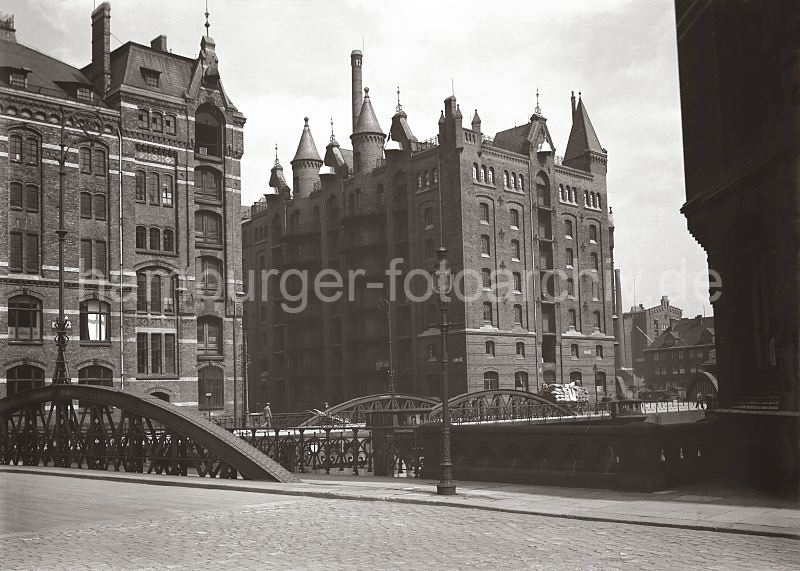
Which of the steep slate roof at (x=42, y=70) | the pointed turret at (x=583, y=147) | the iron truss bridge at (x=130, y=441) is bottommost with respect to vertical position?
the iron truss bridge at (x=130, y=441)

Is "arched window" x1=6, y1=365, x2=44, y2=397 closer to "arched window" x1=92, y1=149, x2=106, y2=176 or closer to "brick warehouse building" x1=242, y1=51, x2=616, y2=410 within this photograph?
"arched window" x1=92, y1=149, x2=106, y2=176

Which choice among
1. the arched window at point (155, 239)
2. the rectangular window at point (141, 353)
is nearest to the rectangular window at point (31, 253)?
the arched window at point (155, 239)

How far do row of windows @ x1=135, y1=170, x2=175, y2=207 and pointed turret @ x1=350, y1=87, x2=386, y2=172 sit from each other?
21865 millimetres

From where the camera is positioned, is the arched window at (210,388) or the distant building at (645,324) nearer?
the arched window at (210,388)

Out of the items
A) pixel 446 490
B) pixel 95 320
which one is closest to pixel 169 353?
pixel 95 320

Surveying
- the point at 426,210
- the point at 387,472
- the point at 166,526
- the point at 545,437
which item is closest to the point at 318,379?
the point at 426,210

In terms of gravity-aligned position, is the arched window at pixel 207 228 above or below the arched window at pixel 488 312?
above

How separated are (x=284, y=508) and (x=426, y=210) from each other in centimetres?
4767

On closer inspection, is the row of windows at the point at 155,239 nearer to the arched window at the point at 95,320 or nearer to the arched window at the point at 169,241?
the arched window at the point at 169,241

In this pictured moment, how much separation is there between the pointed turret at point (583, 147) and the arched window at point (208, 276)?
32038 mm

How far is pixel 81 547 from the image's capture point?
10.4 m

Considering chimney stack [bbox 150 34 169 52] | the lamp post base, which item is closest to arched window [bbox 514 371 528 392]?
chimney stack [bbox 150 34 169 52]

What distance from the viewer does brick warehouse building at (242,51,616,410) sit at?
58.6 metres

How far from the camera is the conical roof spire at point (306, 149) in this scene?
75.1 metres
